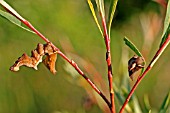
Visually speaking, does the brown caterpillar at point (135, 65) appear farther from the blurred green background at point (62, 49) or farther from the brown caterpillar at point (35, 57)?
the blurred green background at point (62, 49)

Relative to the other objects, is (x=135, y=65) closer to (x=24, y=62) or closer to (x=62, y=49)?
(x=24, y=62)

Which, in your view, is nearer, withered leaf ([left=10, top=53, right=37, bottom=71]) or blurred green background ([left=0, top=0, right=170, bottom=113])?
withered leaf ([left=10, top=53, right=37, bottom=71])

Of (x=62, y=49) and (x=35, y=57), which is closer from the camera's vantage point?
(x=35, y=57)

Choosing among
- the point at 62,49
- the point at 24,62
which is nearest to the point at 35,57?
the point at 24,62

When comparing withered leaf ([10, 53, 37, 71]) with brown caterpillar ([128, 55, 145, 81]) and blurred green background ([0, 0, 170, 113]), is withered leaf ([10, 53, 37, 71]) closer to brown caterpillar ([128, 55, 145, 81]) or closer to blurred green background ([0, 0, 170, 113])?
brown caterpillar ([128, 55, 145, 81])

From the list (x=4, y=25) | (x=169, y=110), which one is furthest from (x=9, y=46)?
(x=169, y=110)

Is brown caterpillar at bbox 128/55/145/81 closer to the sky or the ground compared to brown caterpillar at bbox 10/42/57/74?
closer to the ground

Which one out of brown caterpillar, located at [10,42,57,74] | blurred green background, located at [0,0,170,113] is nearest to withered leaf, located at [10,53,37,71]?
brown caterpillar, located at [10,42,57,74]

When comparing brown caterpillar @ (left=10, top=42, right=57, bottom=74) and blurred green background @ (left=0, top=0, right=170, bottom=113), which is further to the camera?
blurred green background @ (left=0, top=0, right=170, bottom=113)

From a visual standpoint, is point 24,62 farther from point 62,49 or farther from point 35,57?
point 62,49

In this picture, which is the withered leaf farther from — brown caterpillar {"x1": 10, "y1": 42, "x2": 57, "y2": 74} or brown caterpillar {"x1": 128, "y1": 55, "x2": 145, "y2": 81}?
brown caterpillar {"x1": 128, "y1": 55, "x2": 145, "y2": 81}
